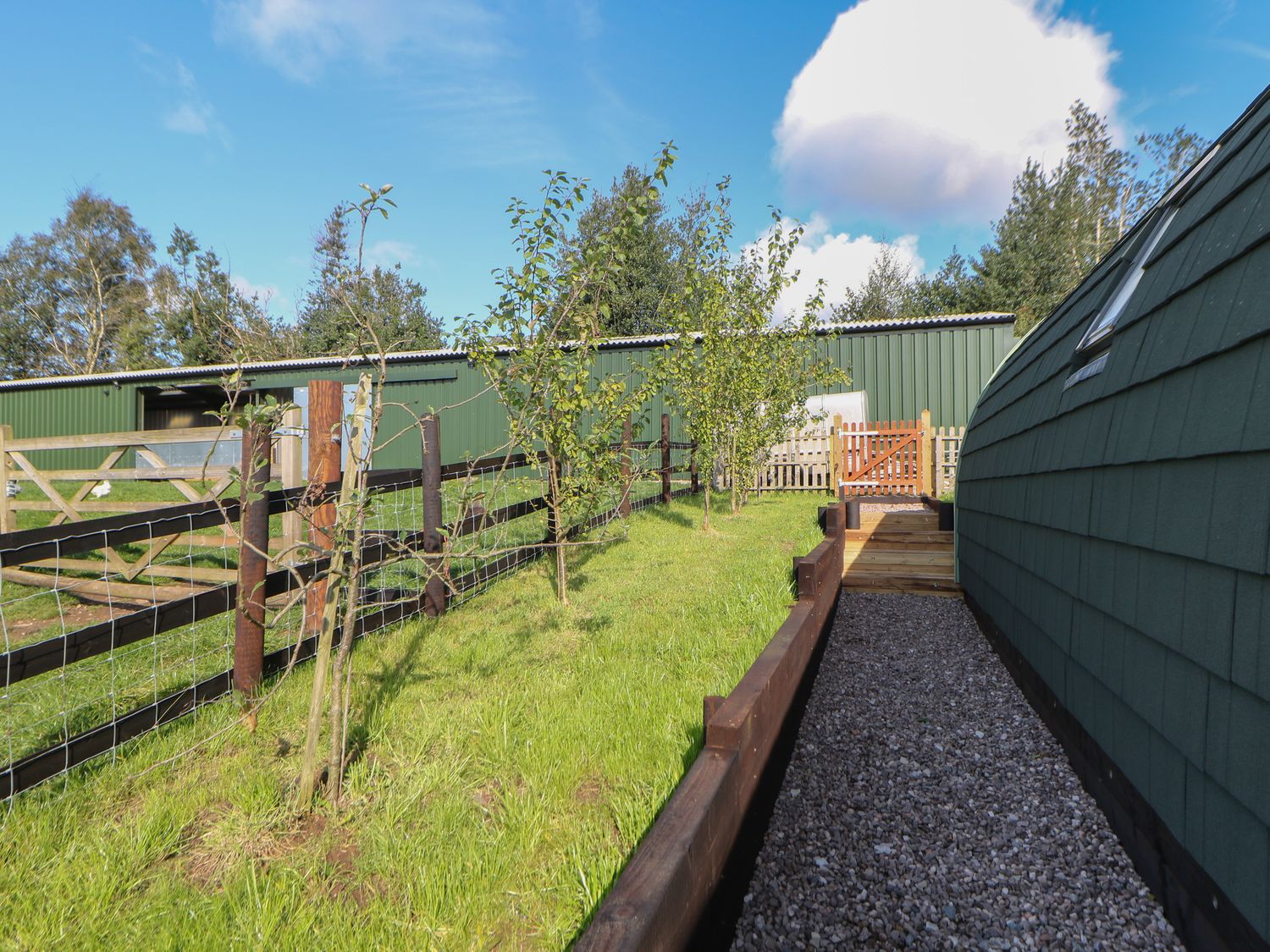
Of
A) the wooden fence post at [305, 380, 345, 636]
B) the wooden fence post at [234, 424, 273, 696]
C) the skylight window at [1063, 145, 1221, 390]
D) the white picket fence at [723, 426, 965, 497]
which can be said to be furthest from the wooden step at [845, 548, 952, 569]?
the white picket fence at [723, 426, 965, 497]

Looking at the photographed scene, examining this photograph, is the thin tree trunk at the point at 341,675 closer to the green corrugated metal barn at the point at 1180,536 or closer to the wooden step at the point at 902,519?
the green corrugated metal barn at the point at 1180,536

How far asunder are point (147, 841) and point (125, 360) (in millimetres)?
49871

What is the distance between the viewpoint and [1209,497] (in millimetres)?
1771

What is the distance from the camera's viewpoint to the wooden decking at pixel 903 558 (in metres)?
6.93

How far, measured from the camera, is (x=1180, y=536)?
6.28 feet

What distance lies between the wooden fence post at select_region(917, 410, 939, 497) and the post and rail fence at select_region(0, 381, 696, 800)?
9901mm

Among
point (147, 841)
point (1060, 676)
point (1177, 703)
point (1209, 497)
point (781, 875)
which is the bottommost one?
point (781, 875)

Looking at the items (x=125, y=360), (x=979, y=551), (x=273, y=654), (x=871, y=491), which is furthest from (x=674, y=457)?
(x=125, y=360)

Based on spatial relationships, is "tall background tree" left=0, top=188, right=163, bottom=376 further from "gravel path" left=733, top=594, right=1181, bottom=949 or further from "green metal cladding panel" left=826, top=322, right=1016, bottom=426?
"gravel path" left=733, top=594, right=1181, bottom=949

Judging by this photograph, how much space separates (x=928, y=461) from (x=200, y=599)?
12.9 m

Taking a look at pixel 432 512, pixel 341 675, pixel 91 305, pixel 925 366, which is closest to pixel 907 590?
pixel 432 512

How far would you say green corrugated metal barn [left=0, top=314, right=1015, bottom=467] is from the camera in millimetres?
16344

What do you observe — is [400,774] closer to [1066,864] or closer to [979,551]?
[1066,864]

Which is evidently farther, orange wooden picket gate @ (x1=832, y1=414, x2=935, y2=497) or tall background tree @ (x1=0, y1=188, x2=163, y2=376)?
tall background tree @ (x1=0, y1=188, x2=163, y2=376)
